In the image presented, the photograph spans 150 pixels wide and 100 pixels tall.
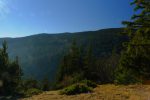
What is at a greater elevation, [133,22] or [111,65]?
[133,22]

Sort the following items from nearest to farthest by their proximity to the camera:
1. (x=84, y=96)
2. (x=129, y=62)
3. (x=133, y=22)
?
1. (x=84, y=96)
2. (x=133, y=22)
3. (x=129, y=62)

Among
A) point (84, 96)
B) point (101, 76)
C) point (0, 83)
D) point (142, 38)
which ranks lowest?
point (101, 76)

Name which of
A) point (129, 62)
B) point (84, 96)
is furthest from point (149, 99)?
point (129, 62)

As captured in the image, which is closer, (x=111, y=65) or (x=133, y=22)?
(x=133, y=22)

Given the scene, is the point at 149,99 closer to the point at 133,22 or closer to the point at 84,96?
the point at 84,96

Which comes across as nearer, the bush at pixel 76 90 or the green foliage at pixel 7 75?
the bush at pixel 76 90

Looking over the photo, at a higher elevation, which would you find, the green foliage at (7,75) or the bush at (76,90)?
the bush at (76,90)

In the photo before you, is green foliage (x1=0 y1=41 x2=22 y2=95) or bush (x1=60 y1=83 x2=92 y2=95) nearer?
bush (x1=60 y1=83 x2=92 y2=95)

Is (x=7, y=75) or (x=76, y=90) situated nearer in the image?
(x=76, y=90)

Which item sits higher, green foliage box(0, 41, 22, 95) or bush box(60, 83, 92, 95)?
bush box(60, 83, 92, 95)

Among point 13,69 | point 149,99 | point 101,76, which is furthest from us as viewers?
point 101,76

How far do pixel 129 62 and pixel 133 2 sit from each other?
9553 millimetres

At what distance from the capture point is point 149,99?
14.7 meters

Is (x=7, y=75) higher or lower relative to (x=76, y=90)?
lower
